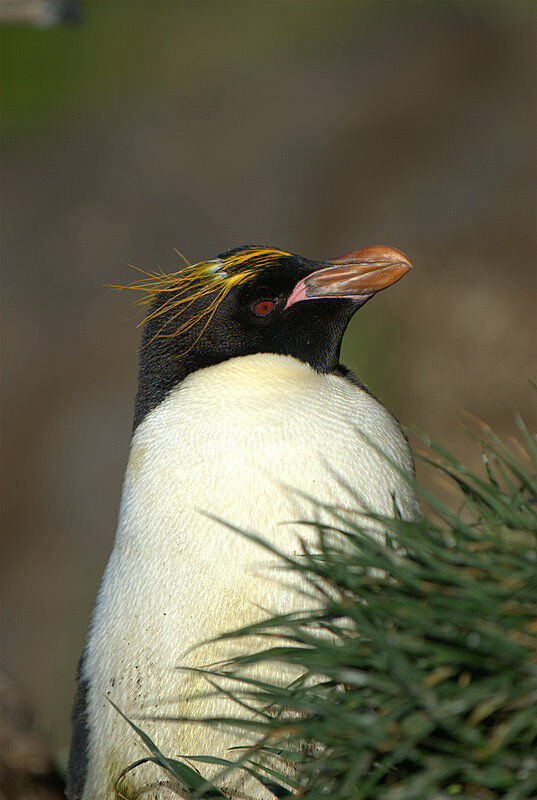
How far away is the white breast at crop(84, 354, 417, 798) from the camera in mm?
1255

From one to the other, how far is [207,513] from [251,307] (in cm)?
43

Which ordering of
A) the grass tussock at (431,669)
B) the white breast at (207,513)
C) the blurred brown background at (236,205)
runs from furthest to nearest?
the blurred brown background at (236,205)
the white breast at (207,513)
the grass tussock at (431,669)

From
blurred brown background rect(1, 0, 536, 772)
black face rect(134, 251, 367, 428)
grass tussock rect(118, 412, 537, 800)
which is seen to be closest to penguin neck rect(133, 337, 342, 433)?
black face rect(134, 251, 367, 428)

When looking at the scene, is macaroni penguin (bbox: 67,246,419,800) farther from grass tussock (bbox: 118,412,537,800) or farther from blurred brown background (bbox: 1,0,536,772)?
blurred brown background (bbox: 1,0,536,772)

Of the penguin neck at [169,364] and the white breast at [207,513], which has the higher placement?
the penguin neck at [169,364]

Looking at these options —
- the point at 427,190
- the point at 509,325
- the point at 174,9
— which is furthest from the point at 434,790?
the point at 174,9

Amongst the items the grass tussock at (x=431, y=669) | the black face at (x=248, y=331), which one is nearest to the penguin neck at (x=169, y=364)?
the black face at (x=248, y=331)

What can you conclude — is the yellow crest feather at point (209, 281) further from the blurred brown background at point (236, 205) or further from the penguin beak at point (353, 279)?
the blurred brown background at point (236, 205)

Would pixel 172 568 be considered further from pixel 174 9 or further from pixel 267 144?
pixel 174 9

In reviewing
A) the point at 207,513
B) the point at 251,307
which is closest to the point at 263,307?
the point at 251,307

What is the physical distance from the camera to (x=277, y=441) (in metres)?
1.33

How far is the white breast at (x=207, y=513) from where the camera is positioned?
1255 mm

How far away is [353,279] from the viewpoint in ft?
4.96

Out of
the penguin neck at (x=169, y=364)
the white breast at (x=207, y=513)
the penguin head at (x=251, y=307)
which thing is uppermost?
the penguin head at (x=251, y=307)
